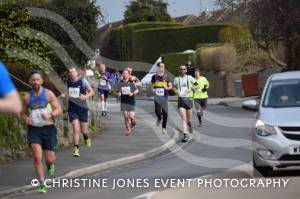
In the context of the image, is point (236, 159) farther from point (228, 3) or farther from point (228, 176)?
point (228, 3)

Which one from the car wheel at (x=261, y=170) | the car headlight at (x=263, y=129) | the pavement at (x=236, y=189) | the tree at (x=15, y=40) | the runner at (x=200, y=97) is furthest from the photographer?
the runner at (x=200, y=97)

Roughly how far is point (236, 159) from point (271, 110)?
3.13 metres

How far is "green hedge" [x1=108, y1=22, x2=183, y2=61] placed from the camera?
68.4 m

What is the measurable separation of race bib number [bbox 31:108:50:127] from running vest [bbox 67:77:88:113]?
15.5 ft

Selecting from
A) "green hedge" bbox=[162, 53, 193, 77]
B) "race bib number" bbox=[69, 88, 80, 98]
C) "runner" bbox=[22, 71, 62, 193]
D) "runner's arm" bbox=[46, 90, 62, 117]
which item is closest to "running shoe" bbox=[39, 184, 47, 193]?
"runner" bbox=[22, 71, 62, 193]

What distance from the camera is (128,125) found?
821 inches

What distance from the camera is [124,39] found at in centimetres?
6931

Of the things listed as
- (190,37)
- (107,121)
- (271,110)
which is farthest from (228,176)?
(190,37)

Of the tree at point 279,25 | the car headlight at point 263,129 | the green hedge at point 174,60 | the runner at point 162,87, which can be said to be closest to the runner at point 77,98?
the runner at point 162,87

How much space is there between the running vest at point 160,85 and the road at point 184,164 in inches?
56.0

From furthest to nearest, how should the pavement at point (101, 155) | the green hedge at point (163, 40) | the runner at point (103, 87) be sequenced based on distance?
1. the green hedge at point (163, 40)
2. the runner at point (103, 87)
3. the pavement at point (101, 155)

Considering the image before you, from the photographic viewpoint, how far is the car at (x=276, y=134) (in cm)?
1086

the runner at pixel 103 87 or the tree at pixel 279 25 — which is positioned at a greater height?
the tree at pixel 279 25

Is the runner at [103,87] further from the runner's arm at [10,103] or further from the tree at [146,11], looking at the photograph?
the tree at [146,11]
